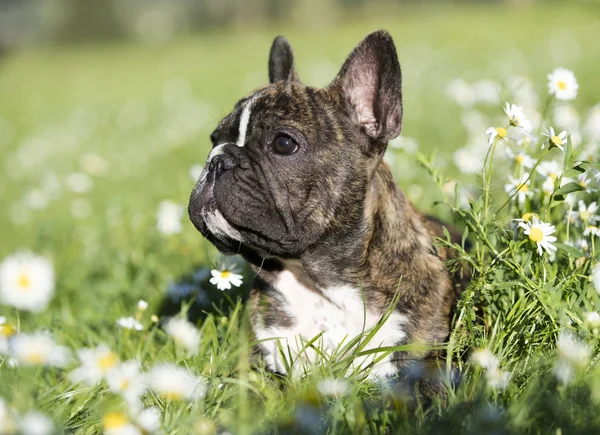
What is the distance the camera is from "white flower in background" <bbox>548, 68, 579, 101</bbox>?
3250 millimetres

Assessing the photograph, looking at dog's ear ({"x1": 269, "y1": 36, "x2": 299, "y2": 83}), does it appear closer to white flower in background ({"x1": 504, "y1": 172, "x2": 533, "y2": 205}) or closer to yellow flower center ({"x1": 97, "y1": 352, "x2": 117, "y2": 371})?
white flower in background ({"x1": 504, "y1": 172, "x2": 533, "y2": 205})

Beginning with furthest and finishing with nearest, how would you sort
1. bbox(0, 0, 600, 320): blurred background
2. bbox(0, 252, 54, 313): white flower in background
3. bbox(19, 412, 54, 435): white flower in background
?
bbox(0, 0, 600, 320): blurred background
bbox(0, 252, 54, 313): white flower in background
bbox(19, 412, 54, 435): white flower in background

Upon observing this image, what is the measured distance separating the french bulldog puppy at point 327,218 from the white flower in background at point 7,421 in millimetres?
1276

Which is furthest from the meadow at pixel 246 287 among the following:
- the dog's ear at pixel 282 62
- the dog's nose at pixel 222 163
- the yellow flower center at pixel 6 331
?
the dog's ear at pixel 282 62

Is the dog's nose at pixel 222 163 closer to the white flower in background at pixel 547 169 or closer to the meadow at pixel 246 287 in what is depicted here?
the meadow at pixel 246 287

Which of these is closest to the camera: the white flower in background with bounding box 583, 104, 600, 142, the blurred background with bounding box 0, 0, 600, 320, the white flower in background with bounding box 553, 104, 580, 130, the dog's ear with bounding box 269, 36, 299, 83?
the dog's ear with bounding box 269, 36, 299, 83

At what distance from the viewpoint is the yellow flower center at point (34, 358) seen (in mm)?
2484

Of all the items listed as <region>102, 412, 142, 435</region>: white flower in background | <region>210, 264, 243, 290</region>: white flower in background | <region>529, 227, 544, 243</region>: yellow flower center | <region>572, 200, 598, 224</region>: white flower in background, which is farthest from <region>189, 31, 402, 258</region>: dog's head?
<region>102, 412, 142, 435</region>: white flower in background

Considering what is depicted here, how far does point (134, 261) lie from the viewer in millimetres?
4898

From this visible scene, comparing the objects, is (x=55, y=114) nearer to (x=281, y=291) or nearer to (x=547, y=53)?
(x=547, y=53)

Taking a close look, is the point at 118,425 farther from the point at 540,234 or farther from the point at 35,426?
the point at 540,234

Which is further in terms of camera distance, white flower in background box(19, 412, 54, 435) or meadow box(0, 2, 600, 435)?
Result: meadow box(0, 2, 600, 435)

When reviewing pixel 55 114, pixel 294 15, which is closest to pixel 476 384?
pixel 55 114

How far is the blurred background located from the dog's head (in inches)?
16.9
